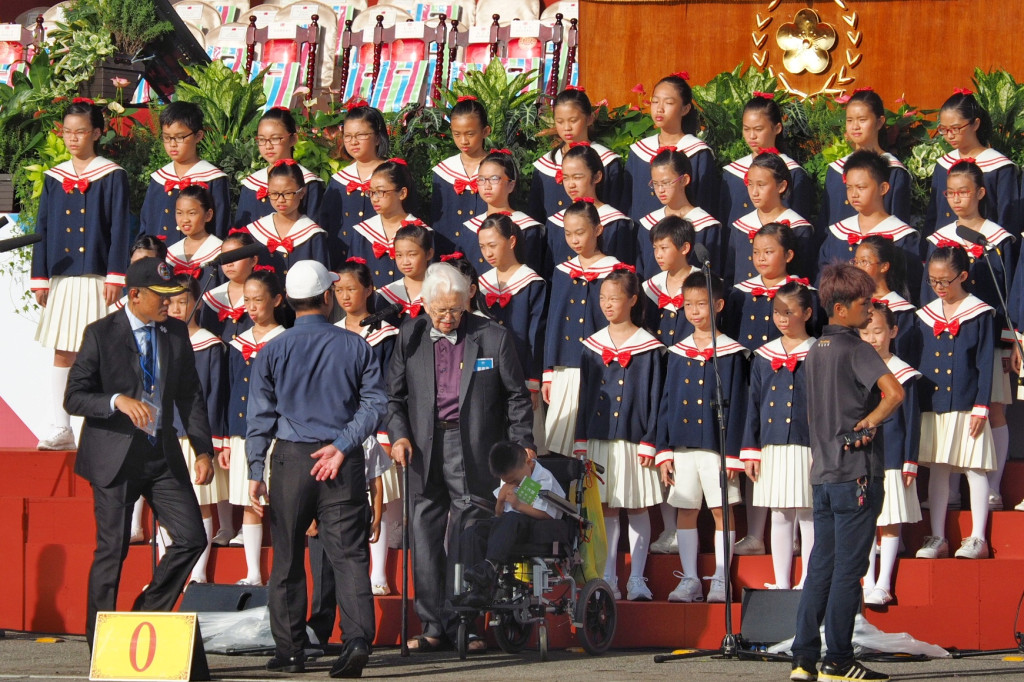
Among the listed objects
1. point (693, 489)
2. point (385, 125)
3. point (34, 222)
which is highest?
point (385, 125)

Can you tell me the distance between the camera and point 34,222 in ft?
29.6

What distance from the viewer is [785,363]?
735cm

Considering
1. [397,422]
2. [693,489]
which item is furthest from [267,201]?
[693,489]

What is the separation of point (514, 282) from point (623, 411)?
925mm

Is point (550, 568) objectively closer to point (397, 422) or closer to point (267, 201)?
point (397, 422)

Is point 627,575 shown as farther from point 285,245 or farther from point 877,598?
point 285,245

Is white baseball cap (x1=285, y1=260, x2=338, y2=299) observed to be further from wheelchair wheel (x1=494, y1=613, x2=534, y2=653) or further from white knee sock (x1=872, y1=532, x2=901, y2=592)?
white knee sock (x1=872, y1=532, x2=901, y2=592)

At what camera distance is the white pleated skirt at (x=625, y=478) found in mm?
7484

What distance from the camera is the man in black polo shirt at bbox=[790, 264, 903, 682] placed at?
5.73 meters

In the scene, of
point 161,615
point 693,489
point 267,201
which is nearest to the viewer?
point 161,615

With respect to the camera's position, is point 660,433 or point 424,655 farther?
point 660,433

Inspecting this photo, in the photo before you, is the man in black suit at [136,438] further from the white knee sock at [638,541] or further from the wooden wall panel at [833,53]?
the wooden wall panel at [833,53]

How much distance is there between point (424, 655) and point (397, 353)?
1333mm

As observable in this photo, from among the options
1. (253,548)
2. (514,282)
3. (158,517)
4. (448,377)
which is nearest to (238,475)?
(253,548)
